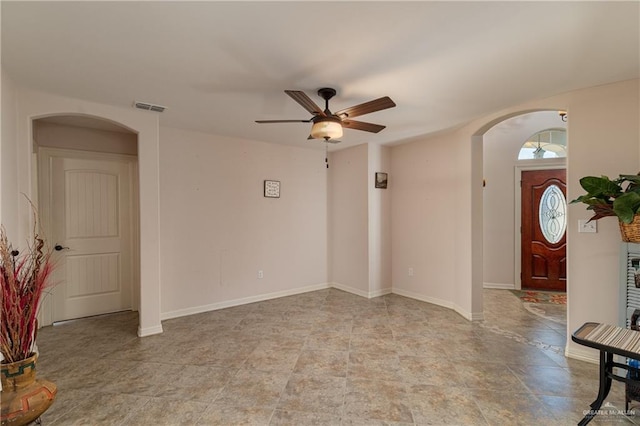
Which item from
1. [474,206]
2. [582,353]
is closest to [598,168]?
[474,206]

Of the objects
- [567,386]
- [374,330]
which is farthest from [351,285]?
[567,386]

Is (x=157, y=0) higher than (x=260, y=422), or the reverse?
(x=157, y=0)

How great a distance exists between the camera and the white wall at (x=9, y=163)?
2.27 meters

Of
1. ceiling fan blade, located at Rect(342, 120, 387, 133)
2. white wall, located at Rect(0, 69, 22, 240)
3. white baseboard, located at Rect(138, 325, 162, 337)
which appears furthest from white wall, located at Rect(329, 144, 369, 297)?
white wall, located at Rect(0, 69, 22, 240)

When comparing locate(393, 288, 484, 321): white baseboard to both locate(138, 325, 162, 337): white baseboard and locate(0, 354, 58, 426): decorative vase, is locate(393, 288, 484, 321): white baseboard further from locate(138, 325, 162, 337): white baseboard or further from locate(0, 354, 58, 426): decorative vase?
locate(0, 354, 58, 426): decorative vase

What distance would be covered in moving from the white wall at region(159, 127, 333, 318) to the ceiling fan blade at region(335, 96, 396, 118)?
90.2 inches

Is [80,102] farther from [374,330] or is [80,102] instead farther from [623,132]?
[623,132]

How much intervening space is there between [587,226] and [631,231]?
425 millimetres

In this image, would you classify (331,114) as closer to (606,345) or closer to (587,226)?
(606,345)

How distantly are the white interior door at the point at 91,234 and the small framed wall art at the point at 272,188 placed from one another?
188 cm

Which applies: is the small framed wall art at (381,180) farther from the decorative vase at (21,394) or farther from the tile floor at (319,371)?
the decorative vase at (21,394)

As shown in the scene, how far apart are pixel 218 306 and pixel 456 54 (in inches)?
158

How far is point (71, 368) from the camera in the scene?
8.39 ft

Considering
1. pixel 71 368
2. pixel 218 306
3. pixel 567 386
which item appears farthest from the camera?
pixel 218 306
